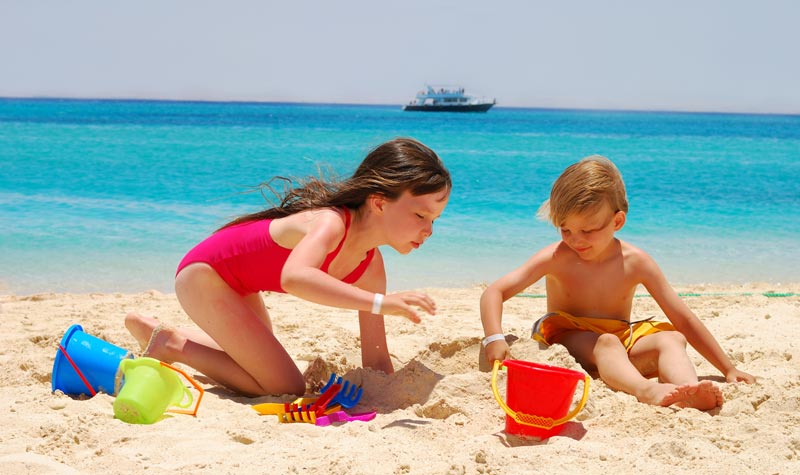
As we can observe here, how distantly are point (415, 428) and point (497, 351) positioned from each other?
62 cm

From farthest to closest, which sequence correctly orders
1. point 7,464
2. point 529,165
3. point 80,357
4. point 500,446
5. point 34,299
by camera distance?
point 529,165 < point 34,299 < point 80,357 < point 500,446 < point 7,464

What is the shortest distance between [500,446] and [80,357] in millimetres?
1556

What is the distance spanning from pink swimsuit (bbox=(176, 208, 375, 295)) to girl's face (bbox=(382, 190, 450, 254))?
18 cm

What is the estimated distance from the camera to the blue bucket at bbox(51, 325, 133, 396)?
2838 millimetres

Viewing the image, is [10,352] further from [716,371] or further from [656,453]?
[716,371]

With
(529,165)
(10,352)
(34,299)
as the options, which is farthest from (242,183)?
(10,352)

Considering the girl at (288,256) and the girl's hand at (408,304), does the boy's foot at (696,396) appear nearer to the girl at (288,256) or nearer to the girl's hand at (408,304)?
the girl's hand at (408,304)

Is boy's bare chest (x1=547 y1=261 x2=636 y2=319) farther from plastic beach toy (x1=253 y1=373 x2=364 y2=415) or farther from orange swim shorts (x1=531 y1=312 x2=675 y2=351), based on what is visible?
plastic beach toy (x1=253 y1=373 x2=364 y2=415)

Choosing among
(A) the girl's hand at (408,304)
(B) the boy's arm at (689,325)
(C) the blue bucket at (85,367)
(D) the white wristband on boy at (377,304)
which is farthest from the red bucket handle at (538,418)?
(C) the blue bucket at (85,367)

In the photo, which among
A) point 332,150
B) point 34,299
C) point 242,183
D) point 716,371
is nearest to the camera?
point 716,371

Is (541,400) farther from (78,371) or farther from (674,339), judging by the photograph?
(78,371)

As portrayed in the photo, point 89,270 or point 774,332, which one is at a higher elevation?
point 774,332

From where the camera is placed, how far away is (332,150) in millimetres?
21812

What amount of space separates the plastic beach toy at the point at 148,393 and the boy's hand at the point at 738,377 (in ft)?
6.52
